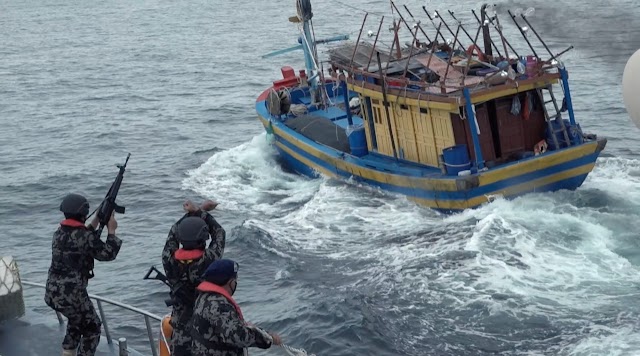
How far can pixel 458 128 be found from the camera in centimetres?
2083

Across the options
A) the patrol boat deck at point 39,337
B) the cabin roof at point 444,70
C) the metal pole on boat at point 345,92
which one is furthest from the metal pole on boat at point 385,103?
the patrol boat deck at point 39,337

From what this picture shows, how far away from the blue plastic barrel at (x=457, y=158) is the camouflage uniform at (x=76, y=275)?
11.2m

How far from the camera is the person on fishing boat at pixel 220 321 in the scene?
324 inches

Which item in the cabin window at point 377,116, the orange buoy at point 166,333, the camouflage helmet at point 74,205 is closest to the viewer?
the orange buoy at point 166,333

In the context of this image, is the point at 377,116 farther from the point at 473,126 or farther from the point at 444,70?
the point at 473,126

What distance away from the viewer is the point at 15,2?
84938mm

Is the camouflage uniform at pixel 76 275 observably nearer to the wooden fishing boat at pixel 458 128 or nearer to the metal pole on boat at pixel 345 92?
the wooden fishing boat at pixel 458 128

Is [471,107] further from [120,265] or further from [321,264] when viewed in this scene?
[120,265]

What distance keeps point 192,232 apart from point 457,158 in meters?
11.8

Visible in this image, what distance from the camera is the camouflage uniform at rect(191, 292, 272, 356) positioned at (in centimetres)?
823

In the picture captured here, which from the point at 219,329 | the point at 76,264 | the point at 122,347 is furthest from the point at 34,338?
the point at 219,329

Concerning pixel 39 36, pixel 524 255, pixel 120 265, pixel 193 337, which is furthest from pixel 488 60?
pixel 39 36

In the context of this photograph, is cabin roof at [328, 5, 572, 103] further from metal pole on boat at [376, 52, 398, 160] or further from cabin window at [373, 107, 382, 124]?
cabin window at [373, 107, 382, 124]

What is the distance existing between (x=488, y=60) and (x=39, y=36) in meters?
45.2
